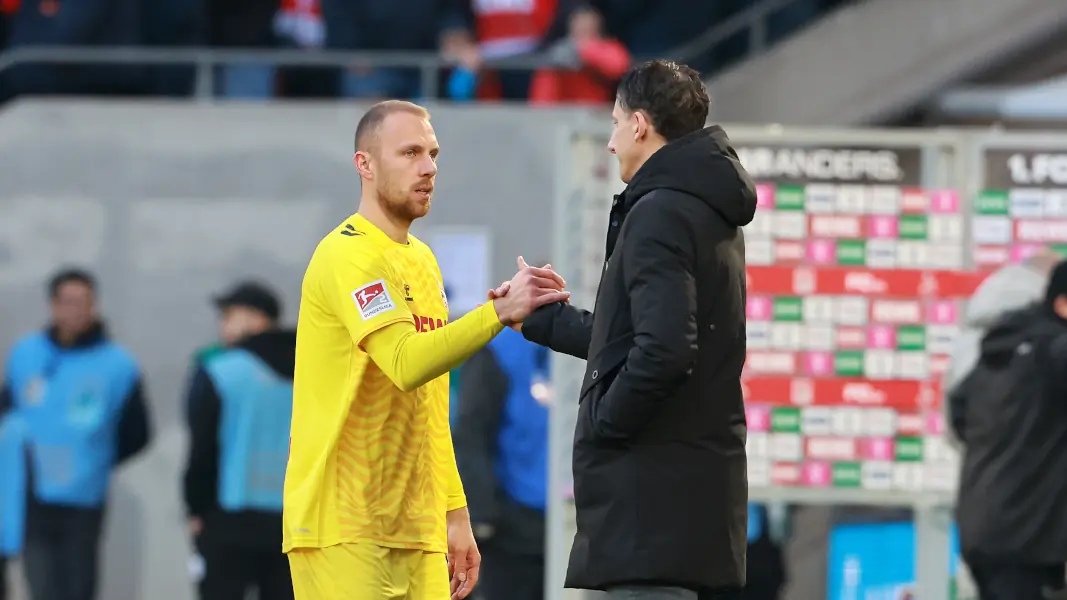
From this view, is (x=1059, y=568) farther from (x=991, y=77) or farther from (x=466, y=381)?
(x=991, y=77)

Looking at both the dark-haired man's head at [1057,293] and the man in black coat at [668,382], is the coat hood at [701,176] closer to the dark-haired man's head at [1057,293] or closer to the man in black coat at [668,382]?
the man in black coat at [668,382]

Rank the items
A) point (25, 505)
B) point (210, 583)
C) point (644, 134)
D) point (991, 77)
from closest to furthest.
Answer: point (644, 134) → point (210, 583) → point (25, 505) → point (991, 77)

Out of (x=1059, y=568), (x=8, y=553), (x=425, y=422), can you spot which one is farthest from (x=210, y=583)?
(x=425, y=422)

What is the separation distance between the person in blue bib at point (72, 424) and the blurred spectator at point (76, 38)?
2744mm

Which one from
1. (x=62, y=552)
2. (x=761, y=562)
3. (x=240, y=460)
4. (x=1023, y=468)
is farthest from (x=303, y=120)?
(x=1023, y=468)

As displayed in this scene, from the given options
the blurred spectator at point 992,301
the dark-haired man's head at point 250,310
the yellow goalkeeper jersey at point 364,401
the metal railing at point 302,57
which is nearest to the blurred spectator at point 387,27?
the metal railing at point 302,57

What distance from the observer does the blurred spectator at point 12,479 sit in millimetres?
11414

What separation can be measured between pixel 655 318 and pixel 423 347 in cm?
64

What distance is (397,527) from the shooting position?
5234 millimetres

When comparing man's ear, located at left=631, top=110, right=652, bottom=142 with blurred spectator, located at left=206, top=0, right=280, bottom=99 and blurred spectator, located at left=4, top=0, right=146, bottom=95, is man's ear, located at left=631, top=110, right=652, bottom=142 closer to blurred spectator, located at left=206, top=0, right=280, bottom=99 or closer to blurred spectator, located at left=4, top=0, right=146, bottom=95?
blurred spectator, located at left=4, top=0, right=146, bottom=95

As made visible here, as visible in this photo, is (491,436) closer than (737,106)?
Yes

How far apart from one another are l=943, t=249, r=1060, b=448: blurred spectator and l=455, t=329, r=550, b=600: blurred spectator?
2.03 m

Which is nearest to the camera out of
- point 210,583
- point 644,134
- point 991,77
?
point 644,134

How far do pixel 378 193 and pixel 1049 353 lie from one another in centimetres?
368
